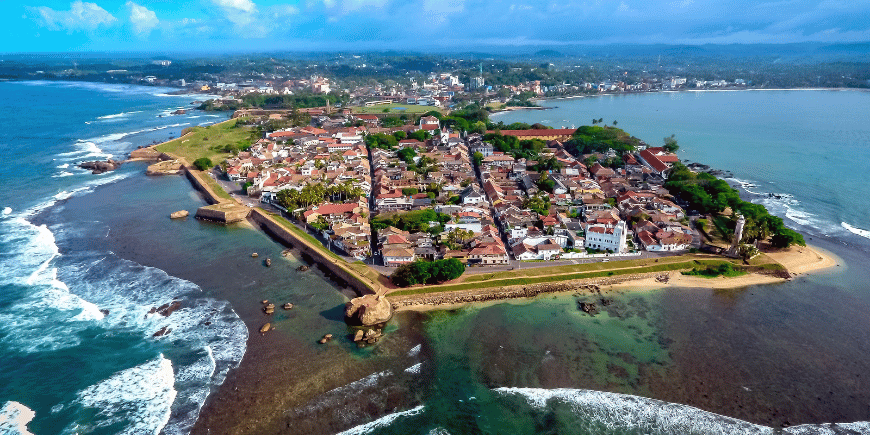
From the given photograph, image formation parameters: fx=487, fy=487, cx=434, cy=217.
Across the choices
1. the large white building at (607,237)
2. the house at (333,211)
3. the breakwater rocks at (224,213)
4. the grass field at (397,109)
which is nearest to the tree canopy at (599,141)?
the large white building at (607,237)

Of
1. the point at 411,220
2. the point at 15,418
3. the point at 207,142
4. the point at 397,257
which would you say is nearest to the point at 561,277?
the point at 397,257

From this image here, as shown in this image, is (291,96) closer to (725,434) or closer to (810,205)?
(810,205)

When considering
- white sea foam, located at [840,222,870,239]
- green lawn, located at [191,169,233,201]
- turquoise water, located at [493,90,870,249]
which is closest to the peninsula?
green lawn, located at [191,169,233,201]

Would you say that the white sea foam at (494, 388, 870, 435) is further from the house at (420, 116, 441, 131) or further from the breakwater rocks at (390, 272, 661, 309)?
the house at (420, 116, 441, 131)

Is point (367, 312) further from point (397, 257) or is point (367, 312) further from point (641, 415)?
point (641, 415)

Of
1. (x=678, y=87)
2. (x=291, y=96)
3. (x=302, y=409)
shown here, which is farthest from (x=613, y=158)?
(x=678, y=87)

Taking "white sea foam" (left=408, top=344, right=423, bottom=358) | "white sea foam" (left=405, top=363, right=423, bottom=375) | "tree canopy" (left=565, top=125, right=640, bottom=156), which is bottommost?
"white sea foam" (left=405, top=363, right=423, bottom=375)
